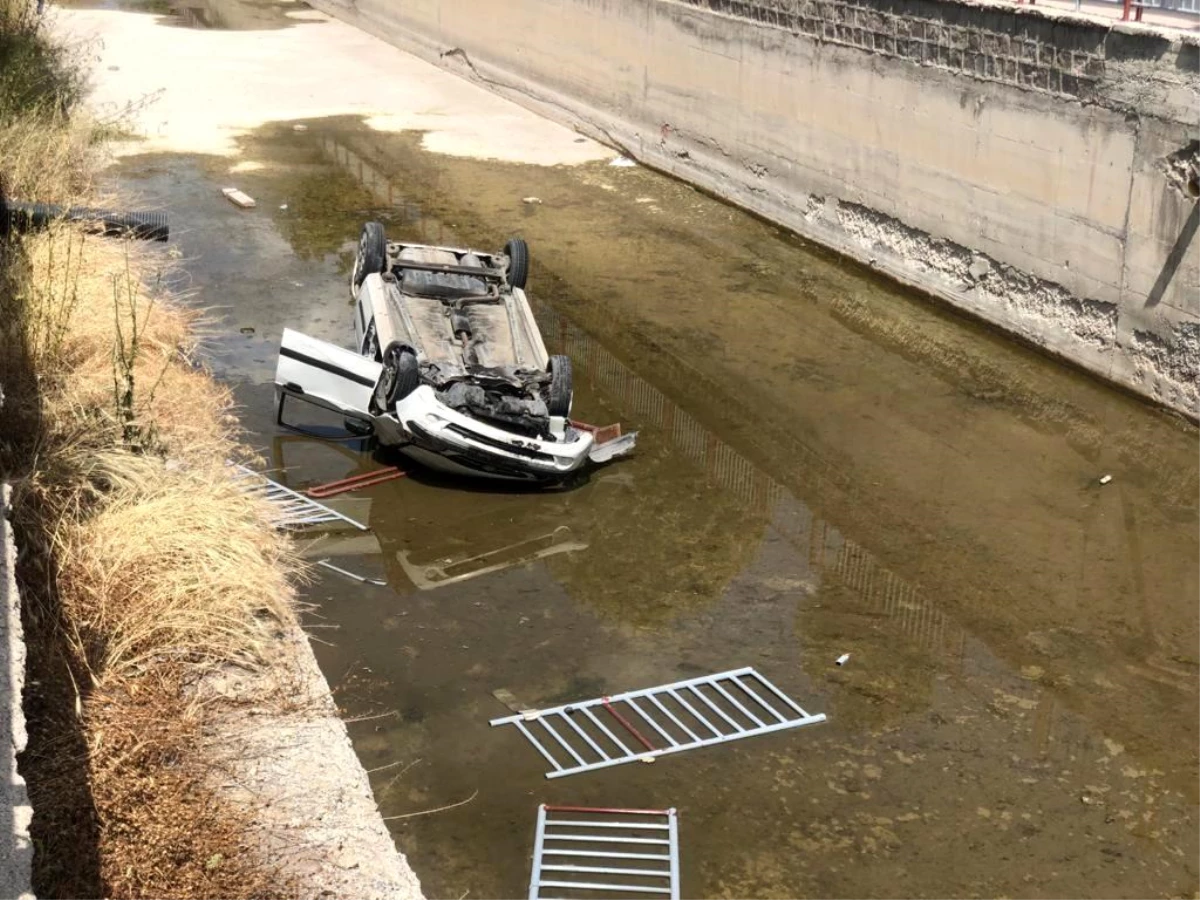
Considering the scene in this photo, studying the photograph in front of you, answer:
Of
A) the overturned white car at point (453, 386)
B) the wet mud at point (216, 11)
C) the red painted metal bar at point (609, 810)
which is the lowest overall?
the red painted metal bar at point (609, 810)

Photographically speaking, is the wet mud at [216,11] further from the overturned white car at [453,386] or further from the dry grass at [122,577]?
the overturned white car at [453,386]

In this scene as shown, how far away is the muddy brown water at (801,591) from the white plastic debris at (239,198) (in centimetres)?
138

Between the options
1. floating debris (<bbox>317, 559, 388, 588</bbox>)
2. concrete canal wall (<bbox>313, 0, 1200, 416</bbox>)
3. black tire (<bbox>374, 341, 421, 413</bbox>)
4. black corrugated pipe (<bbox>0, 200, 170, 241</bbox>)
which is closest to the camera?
floating debris (<bbox>317, 559, 388, 588</bbox>)

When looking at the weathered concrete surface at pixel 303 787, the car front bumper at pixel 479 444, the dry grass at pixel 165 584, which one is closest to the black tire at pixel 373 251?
the car front bumper at pixel 479 444

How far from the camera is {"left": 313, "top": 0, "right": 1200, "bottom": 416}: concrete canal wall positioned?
40.1 feet

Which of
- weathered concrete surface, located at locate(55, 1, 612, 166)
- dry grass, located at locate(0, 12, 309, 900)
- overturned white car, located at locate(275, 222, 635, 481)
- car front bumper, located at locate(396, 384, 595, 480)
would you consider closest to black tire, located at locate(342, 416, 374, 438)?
overturned white car, located at locate(275, 222, 635, 481)

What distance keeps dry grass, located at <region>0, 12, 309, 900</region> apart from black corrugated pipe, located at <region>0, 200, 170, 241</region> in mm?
289

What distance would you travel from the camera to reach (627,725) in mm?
7922

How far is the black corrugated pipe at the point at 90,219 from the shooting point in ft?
39.6

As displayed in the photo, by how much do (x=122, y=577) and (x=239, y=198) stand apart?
1027cm

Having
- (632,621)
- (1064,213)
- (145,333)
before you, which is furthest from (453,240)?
(632,621)

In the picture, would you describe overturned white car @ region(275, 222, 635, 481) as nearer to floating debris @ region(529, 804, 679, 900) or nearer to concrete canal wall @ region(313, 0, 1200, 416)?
floating debris @ region(529, 804, 679, 900)

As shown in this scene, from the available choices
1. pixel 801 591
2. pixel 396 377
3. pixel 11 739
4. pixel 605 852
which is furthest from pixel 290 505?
pixel 11 739

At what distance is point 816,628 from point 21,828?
5148 millimetres
